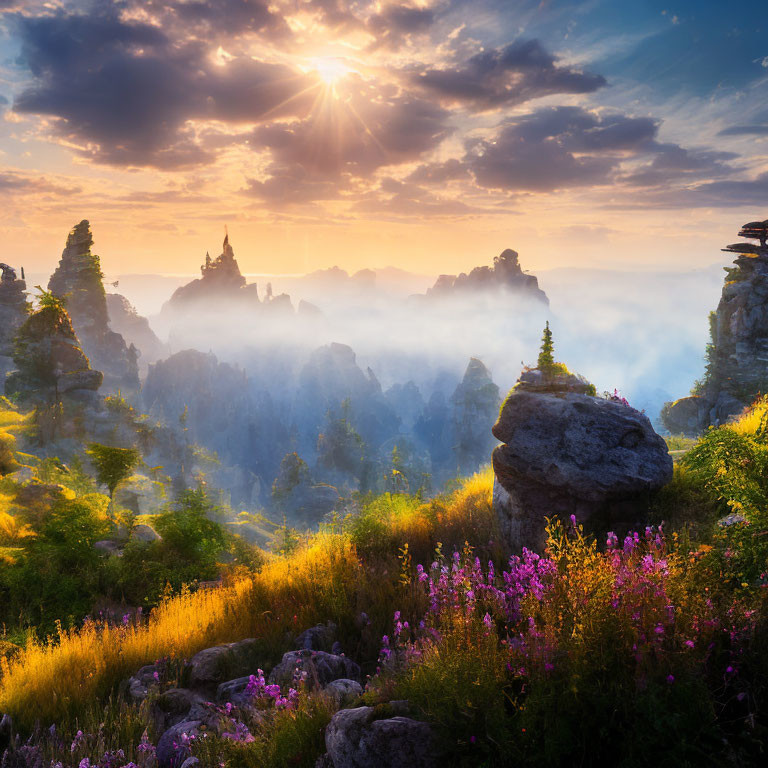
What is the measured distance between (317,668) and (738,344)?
187 ft

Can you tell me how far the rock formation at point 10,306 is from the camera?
63.2m

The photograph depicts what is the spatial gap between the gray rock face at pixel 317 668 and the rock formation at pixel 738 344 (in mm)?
47439

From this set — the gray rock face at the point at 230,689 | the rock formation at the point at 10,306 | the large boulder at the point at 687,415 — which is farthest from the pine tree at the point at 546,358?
the rock formation at the point at 10,306

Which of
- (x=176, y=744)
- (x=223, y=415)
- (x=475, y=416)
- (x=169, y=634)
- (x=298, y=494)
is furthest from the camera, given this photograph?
(x=475, y=416)

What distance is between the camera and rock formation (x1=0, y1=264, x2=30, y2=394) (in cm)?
6325

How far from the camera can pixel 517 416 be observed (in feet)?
27.0

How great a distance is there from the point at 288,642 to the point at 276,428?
501 ft

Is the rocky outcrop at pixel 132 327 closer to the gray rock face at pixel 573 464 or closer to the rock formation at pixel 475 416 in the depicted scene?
the rock formation at pixel 475 416

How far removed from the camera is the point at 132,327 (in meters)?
186

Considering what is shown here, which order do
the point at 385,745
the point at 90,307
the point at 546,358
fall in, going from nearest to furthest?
the point at 385,745
the point at 546,358
the point at 90,307

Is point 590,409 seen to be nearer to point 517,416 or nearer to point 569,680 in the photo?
point 517,416

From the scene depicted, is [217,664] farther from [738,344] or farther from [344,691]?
[738,344]

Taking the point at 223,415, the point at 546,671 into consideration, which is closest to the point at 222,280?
the point at 223,415

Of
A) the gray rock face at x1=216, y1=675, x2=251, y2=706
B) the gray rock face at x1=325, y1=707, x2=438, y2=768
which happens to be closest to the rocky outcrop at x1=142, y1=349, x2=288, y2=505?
the gray rock face at x1=216, y1=675, x2=251, y2=706
